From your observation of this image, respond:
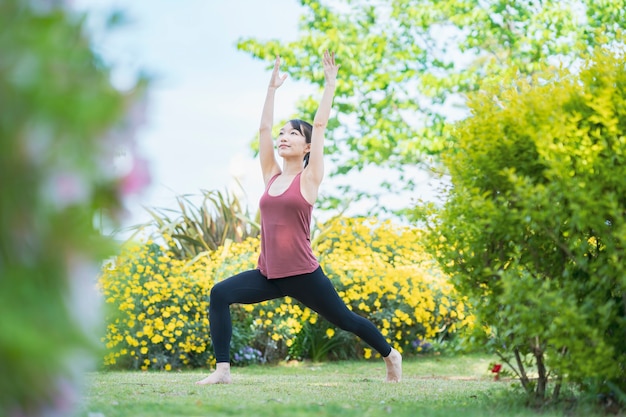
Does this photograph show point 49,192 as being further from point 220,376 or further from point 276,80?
point 276,80

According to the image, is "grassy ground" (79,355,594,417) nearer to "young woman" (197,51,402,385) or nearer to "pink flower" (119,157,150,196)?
"young woman" (197,51,402,385)

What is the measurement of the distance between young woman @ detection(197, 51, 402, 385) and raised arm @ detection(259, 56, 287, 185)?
0.51 ft

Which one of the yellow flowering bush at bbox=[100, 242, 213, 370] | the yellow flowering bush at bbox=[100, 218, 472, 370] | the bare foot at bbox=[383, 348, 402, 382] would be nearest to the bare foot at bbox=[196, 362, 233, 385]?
the bare foot at bbox=[383, 348, 402, 382]

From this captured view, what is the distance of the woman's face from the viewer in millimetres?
5652

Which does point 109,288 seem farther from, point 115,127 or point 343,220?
point 115,127

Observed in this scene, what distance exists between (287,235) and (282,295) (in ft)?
1.51

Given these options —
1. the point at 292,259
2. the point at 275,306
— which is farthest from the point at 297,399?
the point at 275,306

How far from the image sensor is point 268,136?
5.86m

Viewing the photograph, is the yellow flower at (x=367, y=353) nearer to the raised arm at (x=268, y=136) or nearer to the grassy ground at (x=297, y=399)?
the grassy ground at (x=297, y=399)

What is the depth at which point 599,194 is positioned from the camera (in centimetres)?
363

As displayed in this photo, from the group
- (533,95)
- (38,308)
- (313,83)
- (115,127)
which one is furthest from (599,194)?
(313,83)

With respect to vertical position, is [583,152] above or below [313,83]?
below

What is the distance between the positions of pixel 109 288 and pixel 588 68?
5.65 m

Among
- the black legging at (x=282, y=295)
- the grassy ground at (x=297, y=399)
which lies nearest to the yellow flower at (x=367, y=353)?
the grassy ground at (x=297, y=399)
